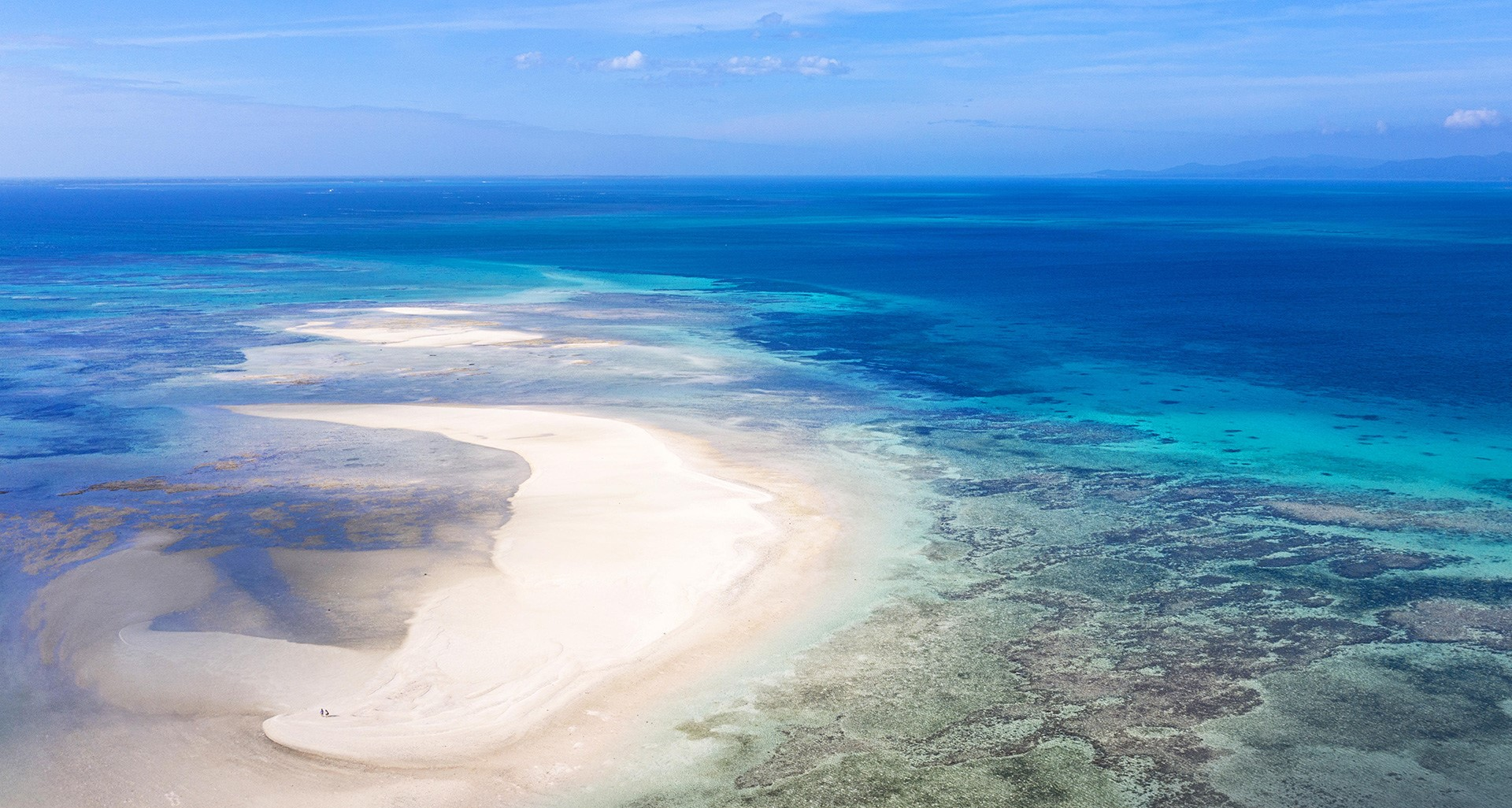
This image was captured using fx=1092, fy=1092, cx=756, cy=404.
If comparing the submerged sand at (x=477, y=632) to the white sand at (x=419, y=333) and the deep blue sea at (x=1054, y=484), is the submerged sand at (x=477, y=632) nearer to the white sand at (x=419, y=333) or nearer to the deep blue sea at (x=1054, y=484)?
the deep blue sea at (x=1054, y=484)

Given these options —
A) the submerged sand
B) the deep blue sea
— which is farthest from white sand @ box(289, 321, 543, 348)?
the submerged sand

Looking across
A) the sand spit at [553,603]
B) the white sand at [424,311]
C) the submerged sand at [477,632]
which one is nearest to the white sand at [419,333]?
the white sand at [424,311]

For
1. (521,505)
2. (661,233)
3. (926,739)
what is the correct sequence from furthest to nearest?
(661,233) → (521,505) → (926,739)

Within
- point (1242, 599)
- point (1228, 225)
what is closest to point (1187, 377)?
point (1242, 599)

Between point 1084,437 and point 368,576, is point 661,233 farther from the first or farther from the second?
point 368,576

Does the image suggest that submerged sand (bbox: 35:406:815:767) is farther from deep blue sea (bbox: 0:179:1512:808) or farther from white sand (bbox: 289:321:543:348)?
white sand (bbox: 289:321:543:348)

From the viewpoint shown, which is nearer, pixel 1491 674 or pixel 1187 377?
pixel 1491 674
